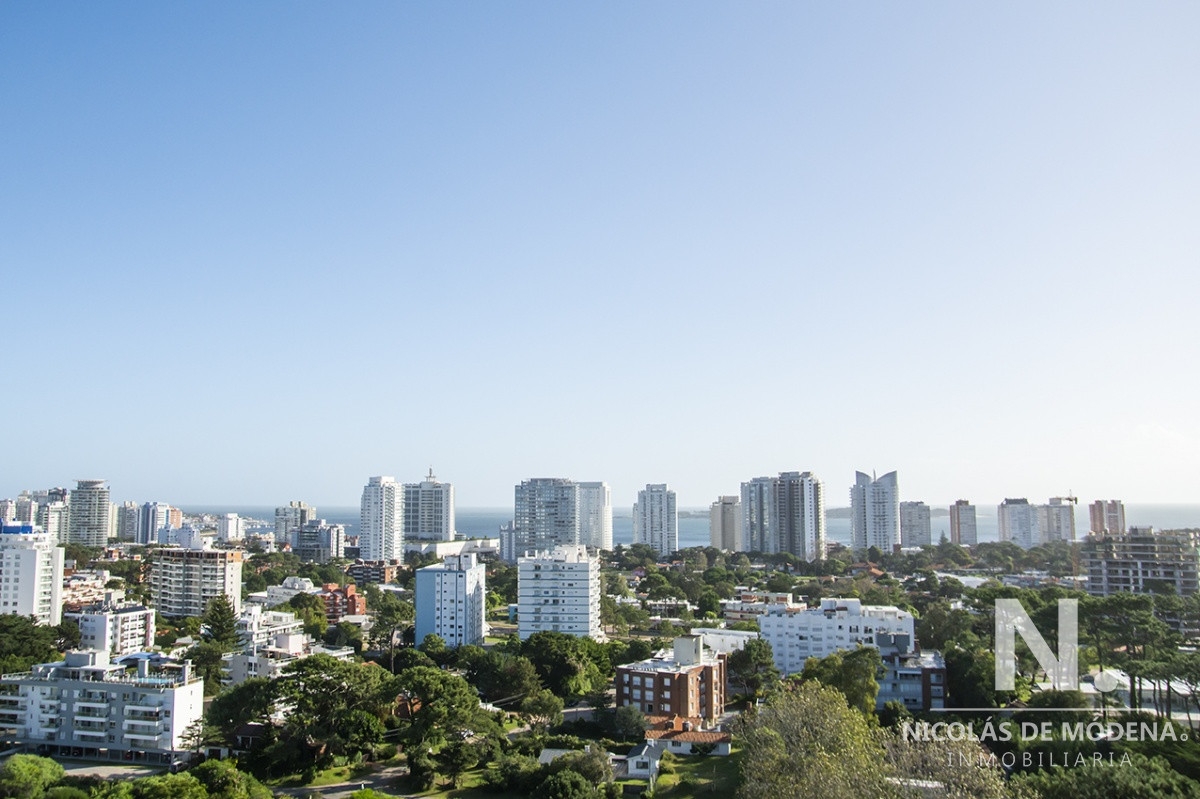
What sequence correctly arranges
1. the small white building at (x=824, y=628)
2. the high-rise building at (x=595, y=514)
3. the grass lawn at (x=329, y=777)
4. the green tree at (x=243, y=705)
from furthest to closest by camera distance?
the high-rise building at (x=595, y=514) < the small white building at (x=824, y=628) < the green tree at (x=243, y=705) < the grass lawn at (x=329, y=777)

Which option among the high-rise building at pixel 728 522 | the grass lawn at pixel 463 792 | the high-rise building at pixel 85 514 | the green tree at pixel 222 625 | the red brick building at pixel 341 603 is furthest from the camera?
the high-rise building at pixel 728 522

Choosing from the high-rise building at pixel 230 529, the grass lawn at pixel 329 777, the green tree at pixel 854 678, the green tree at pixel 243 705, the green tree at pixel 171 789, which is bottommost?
the grass lawn at pixel 329 777

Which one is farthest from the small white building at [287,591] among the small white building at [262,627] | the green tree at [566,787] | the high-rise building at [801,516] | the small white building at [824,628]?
the high-rise building at [801,516]

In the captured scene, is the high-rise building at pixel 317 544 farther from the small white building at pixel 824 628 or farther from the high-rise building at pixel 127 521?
the small white building at pixel 824 628

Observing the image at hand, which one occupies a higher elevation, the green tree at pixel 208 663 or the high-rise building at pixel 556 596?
the high-rise building at pixel 556 596

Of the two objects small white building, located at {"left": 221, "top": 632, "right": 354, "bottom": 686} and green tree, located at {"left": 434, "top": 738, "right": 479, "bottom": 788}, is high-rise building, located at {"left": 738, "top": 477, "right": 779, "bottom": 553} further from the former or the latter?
green tree, located at {"left": 434, "top": 738, "right": 479, "bottom": 788}

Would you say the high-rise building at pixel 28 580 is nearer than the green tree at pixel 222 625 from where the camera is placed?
No

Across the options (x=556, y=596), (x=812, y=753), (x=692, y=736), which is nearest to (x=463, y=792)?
(x=692, y=736)
